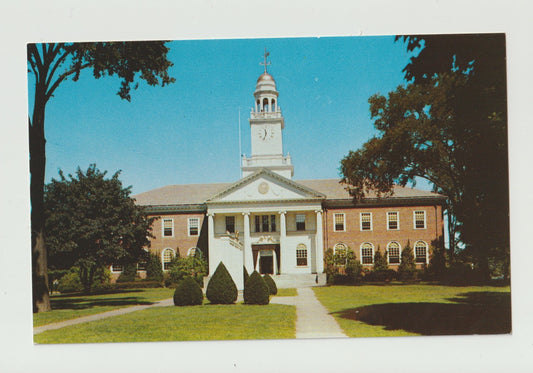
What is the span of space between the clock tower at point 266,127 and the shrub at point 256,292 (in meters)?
5.24

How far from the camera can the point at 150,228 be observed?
18.9 m

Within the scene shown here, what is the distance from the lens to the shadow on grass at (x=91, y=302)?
15850 mm

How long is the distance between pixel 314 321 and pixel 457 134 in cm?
666

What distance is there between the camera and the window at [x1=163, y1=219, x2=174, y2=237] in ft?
72.0

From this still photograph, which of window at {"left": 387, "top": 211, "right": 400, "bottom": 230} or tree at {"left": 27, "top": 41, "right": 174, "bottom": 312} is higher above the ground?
tree at {"left": 27, "top": 41, "right": 174, "bottom": 312}

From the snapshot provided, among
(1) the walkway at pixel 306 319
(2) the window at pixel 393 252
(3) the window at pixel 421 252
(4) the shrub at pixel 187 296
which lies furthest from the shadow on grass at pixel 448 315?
(2) the window at pixel 393 252

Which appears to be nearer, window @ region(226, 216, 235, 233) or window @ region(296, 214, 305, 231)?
window @ region(296, 214, 305, 231)

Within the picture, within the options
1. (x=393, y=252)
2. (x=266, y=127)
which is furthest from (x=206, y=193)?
(x=393, y=252)

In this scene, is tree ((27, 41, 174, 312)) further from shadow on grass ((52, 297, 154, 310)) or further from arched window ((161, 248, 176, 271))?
arched window ((161, 248, 176, 271))

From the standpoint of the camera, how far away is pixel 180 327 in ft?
42.8

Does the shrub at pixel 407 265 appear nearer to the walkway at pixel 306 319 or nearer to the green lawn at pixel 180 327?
the walkway at pixel 306 319

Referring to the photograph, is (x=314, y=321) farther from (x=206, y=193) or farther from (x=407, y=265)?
(x=206, y=193)

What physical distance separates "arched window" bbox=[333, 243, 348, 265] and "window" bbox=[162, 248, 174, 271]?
761cm

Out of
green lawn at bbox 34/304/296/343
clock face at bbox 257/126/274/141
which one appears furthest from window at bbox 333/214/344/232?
green lawn at bbox 34/304/296/343
